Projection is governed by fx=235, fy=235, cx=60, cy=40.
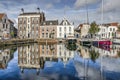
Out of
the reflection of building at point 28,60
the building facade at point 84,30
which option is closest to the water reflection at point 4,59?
the reflection of building at point 28,60

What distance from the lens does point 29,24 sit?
113 m

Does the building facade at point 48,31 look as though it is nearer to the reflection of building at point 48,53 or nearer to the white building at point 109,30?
the white building at point 109,30

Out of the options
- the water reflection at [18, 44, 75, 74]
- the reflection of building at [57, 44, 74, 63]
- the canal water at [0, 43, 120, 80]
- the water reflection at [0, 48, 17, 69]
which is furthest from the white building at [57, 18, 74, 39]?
the canal water at [0, 43, 120, 80]

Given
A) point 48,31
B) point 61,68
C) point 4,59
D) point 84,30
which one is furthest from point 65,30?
point 61,68

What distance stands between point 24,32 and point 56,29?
1571 cm

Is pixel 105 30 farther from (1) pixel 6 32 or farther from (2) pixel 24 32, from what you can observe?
(1) pixel 6 32

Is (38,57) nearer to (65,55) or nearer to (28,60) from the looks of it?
(28,60)

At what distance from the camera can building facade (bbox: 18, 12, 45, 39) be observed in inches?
4397

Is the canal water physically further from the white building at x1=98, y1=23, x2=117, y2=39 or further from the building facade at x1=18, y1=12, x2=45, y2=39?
the white building at x1=98, y1=23, x2=117, y2=39

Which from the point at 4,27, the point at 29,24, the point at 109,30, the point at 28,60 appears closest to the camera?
the point at 28,60

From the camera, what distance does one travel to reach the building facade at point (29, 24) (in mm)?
111688

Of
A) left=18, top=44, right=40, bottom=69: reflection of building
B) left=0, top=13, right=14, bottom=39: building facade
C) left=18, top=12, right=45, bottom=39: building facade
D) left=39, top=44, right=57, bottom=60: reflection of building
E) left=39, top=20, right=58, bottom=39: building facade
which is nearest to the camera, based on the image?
left=18, top=44, right=40, bottom=69: reflection of building

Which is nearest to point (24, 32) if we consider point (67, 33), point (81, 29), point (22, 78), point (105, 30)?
point (67, 33)

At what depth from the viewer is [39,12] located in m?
114
